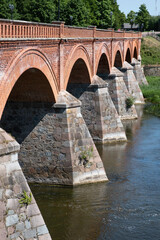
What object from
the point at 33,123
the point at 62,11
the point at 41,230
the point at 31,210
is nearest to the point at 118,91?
the point at 33,123

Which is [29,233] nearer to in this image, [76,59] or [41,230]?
[41,230]

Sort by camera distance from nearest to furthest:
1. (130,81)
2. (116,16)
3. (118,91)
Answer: (118,91)
(130,81)
(116,16)

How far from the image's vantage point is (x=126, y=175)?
2084cm

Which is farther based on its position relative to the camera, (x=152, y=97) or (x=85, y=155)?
(x=152, y=97)

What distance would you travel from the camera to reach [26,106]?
19500mm

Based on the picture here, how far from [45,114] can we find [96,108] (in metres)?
7.95

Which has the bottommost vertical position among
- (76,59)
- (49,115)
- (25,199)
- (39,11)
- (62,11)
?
(25,199)

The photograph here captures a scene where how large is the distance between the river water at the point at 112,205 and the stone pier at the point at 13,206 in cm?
252

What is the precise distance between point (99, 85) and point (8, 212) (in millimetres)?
15981

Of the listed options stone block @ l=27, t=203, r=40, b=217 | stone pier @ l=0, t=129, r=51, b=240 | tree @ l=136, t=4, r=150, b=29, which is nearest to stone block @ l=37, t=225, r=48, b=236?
stone pier @ l=0, t=129, r=51, b=240

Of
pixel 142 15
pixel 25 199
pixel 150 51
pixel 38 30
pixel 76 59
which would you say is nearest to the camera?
pixel 25 199

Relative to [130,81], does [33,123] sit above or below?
above

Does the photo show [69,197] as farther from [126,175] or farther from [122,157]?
[122,157]

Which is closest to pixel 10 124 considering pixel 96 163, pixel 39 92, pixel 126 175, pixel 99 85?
pixel 39 92
